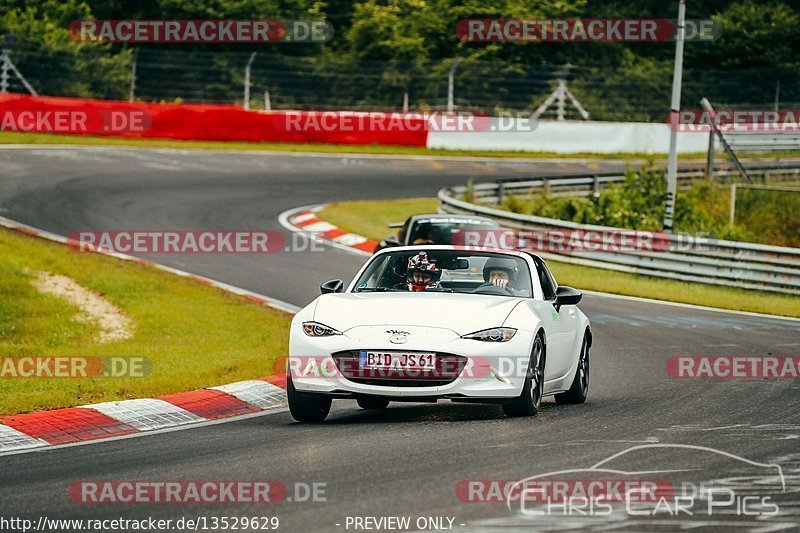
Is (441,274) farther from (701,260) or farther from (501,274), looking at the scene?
(701,260)

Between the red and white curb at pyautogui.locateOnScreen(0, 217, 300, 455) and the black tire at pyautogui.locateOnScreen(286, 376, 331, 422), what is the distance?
79 cm

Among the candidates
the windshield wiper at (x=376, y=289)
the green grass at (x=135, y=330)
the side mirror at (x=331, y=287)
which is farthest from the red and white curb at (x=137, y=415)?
the windshield wiper at (x=376, y=289)

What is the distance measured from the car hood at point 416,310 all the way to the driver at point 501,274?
0.51 metres

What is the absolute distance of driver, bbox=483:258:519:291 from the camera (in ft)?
37.0

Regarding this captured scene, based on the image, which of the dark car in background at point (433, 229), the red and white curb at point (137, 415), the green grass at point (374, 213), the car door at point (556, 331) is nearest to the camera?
the red and white curb at point (137, 415)

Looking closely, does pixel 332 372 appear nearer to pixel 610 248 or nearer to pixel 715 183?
pixel 610 248

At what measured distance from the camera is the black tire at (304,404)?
10.2 metres

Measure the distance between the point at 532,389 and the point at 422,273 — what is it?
1.59 meters

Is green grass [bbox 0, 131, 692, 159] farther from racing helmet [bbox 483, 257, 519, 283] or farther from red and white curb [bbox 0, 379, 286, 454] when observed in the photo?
racing helmet [bbox 483, 257, 519, 283]

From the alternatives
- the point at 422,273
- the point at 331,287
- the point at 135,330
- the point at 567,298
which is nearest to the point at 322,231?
the point at 135,330

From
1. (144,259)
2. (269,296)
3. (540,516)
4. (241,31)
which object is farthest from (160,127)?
(540,516)

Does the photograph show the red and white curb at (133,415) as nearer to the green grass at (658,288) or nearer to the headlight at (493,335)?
the headlight at (493,335)

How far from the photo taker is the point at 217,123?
136 ft

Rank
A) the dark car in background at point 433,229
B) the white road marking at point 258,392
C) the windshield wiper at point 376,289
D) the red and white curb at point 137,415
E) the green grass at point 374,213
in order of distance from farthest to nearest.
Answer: the green grass at point 374,213 → the dark car in background at point 433,229 → the white road marking at point 258,392 → the windshield wiper at point 376,289 → the red and white curb at point 137,415
